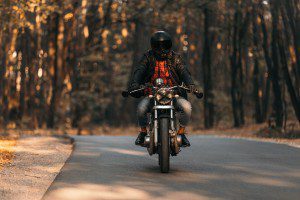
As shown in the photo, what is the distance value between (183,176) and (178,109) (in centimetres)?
103

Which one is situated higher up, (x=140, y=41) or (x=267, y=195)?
(x=140, y=41)

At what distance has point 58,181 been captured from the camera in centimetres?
919

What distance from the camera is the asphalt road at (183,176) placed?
26.9ft

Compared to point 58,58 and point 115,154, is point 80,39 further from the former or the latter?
point 115,154

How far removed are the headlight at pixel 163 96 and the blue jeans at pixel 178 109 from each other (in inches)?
15.3

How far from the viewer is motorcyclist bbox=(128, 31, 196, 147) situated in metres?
10.2

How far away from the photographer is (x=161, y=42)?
33.6 feet

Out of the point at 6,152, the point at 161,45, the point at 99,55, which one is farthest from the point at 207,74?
the point at 161,45

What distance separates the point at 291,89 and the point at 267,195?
45.4ft

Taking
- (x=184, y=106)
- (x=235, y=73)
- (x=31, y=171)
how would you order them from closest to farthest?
1. (x=184, y=106)
2. (x=31, y=171)
3. (x=235, y=73)

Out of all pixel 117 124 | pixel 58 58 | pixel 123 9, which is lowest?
pixel 117 124

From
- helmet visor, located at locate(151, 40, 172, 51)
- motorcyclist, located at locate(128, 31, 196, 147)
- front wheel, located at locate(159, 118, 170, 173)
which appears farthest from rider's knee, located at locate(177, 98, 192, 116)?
helmet visor, located at locate(151, 40, 172, 51)

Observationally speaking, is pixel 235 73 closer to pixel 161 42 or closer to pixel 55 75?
pixel 55 75

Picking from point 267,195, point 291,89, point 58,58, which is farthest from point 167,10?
point 267,195
